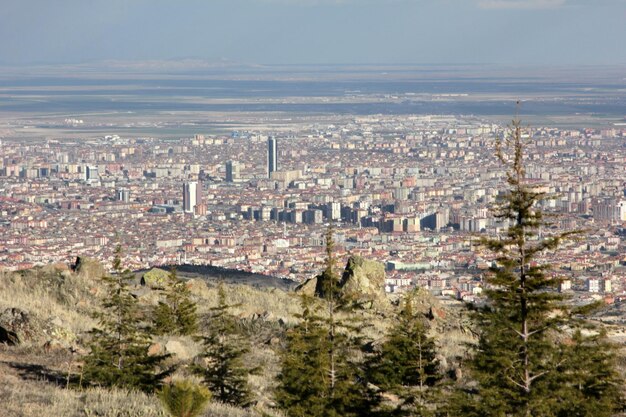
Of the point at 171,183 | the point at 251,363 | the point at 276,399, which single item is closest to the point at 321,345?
the point at 276,399

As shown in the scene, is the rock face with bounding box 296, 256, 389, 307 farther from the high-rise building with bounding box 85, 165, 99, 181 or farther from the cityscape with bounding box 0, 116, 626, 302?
Result: the high-rise building with bounding box 85, 165, 99, 181

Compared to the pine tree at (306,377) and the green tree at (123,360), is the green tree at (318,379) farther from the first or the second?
the green tree at (123,360)

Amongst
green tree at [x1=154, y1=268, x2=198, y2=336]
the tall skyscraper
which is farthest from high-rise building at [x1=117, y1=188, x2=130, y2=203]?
green tree at [x1=154, y1=268, x2=198, y2=336]

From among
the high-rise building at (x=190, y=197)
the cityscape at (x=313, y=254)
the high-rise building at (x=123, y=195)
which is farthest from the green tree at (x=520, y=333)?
the high-rise building at (x=123, y=195)

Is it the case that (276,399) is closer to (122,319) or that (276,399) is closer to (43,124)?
(122,319)

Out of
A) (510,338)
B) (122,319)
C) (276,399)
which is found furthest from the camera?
(122,319)
